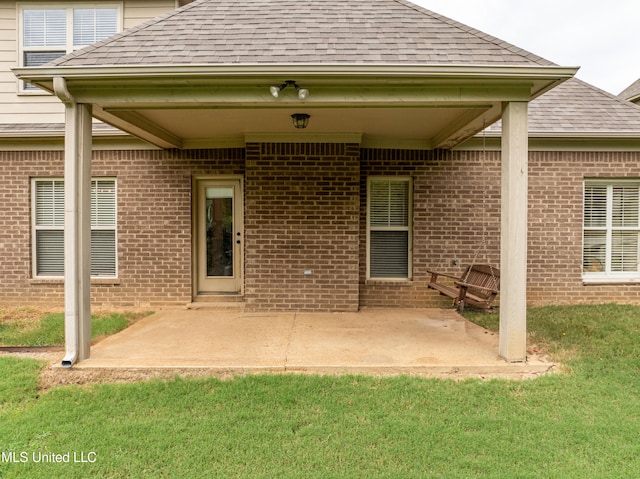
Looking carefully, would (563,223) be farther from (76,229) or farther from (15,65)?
(15,65)

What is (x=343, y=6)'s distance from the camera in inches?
214

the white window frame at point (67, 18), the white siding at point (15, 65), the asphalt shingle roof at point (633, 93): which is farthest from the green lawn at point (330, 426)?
the asphalt shingle roof at point (633, 93)

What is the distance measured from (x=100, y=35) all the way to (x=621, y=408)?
29.7ft

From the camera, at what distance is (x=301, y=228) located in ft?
21.9

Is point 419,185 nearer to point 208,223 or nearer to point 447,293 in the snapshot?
point 447,293

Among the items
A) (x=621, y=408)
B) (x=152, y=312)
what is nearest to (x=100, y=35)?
(x=152, y=312)

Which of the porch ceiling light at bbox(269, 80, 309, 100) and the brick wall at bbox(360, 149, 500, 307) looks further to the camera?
the brick wall at bbox(360, 149, 500, 307)

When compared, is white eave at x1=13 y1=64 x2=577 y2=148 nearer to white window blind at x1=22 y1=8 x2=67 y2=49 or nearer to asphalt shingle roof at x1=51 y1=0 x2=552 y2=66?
asphalt shingle roof at x1=51 y1=0 x2=552 y2=66

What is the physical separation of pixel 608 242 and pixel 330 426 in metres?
6.57

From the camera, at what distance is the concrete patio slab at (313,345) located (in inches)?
165

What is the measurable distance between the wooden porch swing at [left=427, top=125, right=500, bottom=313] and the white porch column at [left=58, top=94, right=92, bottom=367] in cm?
482

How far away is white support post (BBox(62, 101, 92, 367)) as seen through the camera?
4219 millimetres

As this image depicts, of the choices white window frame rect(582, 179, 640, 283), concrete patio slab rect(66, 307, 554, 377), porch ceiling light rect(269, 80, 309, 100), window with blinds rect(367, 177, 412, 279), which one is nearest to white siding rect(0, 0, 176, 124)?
concrete patio slab rect(66, 307, 554, 377)

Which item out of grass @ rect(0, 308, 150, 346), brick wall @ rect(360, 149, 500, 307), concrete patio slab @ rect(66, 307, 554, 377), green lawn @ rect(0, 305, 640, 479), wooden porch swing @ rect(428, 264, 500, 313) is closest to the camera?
green lawn @ rect(0, 305, 640, 479)
